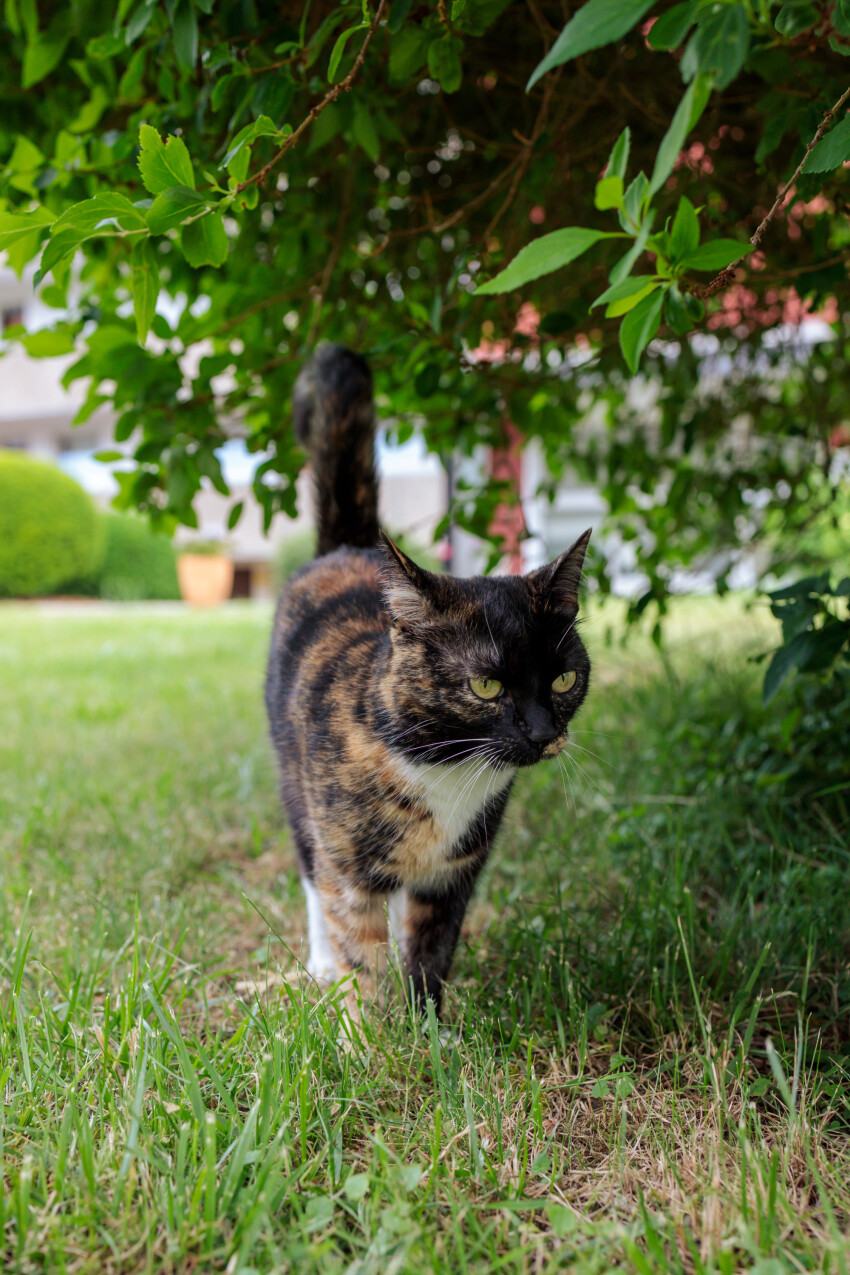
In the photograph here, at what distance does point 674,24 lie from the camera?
31.5 inches

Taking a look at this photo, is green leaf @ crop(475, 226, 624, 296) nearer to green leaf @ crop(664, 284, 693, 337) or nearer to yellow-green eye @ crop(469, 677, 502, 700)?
green leaf @ crop(664, 284, 693, 337)

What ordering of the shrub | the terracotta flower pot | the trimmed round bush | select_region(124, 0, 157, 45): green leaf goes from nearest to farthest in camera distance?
select_region(124, 0, 157, 45): green leaf → the trimmed round bush → the terracotta flower pot → the shrub

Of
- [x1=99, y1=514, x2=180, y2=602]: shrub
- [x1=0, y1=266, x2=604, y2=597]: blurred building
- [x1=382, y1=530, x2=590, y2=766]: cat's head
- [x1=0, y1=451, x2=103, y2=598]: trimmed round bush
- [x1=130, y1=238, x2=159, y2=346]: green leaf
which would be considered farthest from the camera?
[x1=99, y1=514, x2=180, y2=602]: shrub

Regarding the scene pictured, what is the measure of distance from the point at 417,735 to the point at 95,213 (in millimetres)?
951

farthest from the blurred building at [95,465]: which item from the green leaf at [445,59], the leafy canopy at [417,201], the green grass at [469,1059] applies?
the green leaf at [445,59]

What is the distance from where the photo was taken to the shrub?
50.0 feet

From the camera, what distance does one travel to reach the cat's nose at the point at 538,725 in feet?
4.75

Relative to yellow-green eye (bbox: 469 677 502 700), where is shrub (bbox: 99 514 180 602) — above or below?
above

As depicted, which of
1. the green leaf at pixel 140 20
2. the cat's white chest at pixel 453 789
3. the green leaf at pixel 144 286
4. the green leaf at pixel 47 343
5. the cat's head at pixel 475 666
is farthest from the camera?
the green leaf at pixel 47 343

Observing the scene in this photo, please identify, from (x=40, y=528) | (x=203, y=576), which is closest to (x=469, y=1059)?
(x=203, y=576)

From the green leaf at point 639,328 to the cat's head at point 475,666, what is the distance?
0.64 m

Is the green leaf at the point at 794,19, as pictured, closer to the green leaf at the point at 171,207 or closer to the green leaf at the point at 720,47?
the green leaf at the point at 720,47

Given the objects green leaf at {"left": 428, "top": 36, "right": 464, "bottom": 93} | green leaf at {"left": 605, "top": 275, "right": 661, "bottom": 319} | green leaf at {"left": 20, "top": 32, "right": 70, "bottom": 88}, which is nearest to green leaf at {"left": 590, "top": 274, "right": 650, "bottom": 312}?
green leaf at {"left": 605, "top": 275, "right": 661, "bottom": 319}

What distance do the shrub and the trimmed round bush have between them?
763 mm
